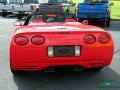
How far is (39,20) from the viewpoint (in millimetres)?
7816

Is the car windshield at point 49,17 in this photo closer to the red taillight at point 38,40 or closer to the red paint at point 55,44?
the red paint at point 55,44

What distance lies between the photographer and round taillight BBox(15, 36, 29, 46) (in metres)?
6.07

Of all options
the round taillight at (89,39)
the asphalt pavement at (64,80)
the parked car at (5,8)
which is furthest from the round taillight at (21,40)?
the parked car at (5,8)

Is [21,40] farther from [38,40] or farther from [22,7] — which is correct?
[22,7]

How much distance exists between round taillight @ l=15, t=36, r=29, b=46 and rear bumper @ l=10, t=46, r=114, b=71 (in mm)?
93

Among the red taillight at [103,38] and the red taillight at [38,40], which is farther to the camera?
the red taillight at [103,38]

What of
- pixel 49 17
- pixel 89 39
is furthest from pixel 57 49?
pixel 49 17

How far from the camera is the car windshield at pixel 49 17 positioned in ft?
26.6

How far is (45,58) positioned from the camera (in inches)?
239

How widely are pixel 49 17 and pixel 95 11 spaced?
11650 mm

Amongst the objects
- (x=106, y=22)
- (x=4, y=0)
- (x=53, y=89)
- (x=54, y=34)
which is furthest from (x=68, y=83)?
(x=4, y=0)

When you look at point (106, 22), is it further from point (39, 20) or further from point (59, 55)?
point (59, 55)

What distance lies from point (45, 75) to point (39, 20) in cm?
133

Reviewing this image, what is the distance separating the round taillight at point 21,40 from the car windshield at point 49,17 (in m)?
1.96
